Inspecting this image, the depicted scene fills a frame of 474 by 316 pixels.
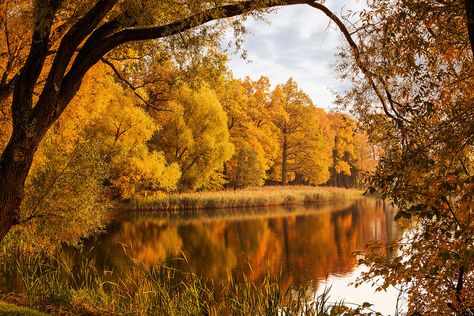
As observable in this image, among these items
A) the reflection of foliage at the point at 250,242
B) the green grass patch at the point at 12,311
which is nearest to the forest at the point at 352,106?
the green grass patch at the point at 12,311

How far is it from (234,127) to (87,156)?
26406mm

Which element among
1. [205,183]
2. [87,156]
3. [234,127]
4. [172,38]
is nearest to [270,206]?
[205,183]

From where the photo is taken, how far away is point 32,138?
5.13 meters

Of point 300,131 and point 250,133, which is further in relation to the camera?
point 300,131

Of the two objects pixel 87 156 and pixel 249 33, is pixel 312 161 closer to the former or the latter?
pixel 87 156

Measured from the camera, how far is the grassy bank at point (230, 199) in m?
26.9

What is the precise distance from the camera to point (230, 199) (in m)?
28.8

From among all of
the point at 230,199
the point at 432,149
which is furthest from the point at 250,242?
the point at 432,149

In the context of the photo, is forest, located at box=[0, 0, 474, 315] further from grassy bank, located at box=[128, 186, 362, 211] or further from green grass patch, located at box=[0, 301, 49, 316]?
grassy bank, located at box=[128, 186, 362, 211]

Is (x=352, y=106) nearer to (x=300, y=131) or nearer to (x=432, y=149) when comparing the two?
(x=432, y=149)

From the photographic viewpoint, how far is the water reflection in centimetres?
1296

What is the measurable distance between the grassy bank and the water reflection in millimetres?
1033

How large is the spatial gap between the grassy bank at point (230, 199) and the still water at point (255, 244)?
3.14ft

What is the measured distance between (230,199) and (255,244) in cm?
1194
